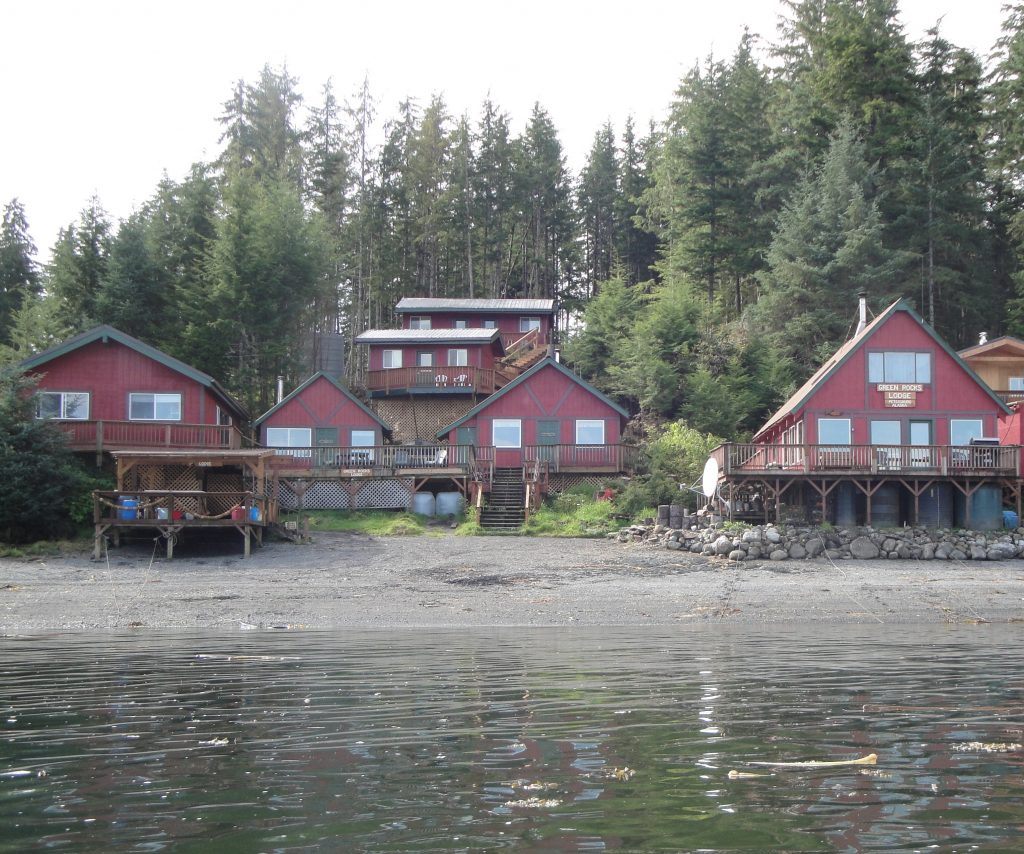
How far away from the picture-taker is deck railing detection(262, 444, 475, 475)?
3831cm

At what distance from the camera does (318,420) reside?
1652 inches

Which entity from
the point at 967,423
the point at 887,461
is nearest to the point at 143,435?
the point at 887,461

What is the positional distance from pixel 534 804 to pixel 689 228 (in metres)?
53.3

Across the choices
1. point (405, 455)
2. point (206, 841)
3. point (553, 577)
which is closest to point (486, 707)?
point (206, 841)

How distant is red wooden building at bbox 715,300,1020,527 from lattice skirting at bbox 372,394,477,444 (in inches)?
688

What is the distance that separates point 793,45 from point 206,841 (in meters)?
60.9

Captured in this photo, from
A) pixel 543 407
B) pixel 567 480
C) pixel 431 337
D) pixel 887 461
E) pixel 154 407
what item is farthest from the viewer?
pixel 431 337

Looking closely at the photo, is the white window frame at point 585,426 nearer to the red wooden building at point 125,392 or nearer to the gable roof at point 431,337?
the gable roof at point 431,337

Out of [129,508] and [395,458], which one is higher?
[395,458]

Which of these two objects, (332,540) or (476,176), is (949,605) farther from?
(476,176)

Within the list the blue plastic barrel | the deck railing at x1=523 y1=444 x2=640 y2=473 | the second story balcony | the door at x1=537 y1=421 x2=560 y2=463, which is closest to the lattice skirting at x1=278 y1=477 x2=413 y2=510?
the deck railing at x1=523 y1=444 x2=640 y2=473

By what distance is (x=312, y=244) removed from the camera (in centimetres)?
5038

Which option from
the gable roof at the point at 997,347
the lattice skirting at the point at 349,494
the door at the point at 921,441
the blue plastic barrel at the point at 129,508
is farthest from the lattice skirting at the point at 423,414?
the gable roof at the point at 997,347

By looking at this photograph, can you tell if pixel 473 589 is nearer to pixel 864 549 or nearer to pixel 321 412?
pixel 864 549
